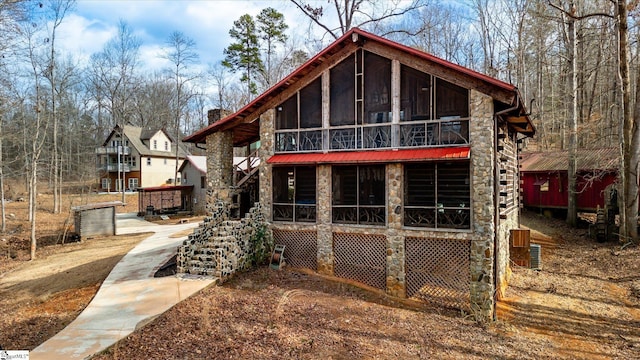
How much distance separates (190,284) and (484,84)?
10.4 meters

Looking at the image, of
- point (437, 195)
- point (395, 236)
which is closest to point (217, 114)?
point (395, 236)

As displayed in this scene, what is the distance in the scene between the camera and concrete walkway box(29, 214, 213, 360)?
6.58 meters

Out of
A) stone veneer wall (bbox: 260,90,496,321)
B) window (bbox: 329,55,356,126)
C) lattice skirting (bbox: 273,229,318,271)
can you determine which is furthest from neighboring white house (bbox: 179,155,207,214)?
window (bbox: 329,55,356,126)

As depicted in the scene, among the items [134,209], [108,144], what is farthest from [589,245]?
[108,144]

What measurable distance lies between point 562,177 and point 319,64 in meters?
18.8

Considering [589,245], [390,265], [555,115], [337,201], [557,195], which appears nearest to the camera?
[390,265]

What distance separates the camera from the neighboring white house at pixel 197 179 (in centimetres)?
2767

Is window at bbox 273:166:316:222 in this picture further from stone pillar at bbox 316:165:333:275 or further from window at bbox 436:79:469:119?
window at bbox 436:79:469:119

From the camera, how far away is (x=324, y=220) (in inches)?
472

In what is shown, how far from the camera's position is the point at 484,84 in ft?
31.9

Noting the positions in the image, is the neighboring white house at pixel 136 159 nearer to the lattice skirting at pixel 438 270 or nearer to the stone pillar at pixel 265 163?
the stone pillar at pixel 265 163

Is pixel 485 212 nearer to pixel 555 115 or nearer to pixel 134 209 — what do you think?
pixel 555 115

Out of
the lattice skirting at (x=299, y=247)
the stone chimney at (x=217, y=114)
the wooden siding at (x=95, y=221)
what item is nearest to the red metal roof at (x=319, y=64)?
the stone chimney at (x=217, y=114)

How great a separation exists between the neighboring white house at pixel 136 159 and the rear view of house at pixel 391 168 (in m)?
30.3
